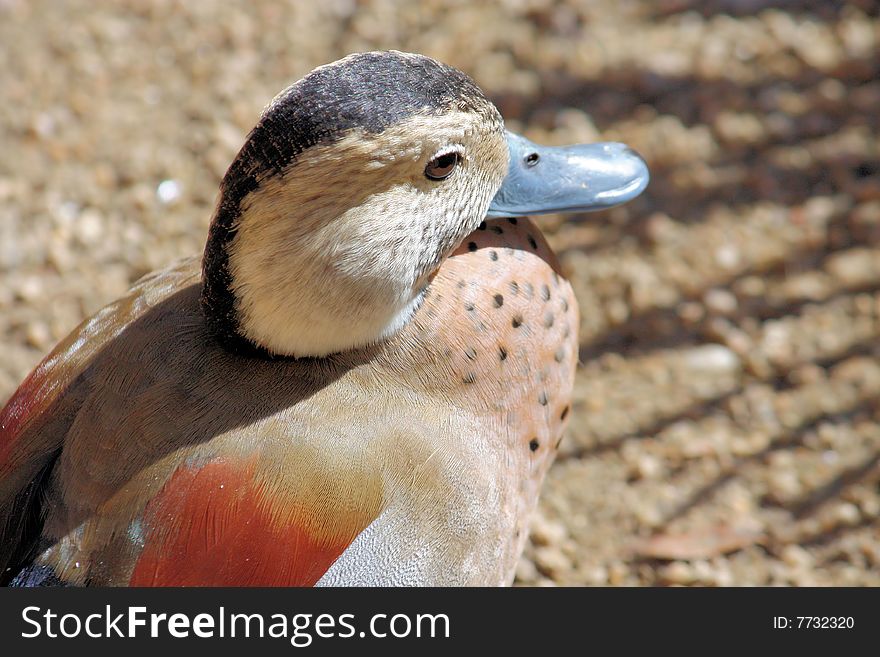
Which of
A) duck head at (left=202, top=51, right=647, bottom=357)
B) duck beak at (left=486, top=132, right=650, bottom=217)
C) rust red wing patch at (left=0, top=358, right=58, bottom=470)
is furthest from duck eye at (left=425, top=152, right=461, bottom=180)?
rust red wing patch at (left=0, top=358, right=58, bottom=470)

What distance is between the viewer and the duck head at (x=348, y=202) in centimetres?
134

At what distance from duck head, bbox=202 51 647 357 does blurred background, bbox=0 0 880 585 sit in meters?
1.05

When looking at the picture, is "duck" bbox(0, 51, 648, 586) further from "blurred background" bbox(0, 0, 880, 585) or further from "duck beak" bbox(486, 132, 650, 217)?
"blurred background" bbox(0, 0, 880, 585)

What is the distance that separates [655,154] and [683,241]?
0.30m

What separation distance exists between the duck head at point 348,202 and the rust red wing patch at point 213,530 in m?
0.23

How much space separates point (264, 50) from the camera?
10.3 ft

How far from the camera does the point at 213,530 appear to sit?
154 centimetres

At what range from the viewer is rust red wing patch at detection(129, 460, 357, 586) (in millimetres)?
1531

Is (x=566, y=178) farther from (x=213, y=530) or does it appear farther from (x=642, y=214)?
(x=642, y=214)

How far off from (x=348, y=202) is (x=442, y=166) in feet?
0.57

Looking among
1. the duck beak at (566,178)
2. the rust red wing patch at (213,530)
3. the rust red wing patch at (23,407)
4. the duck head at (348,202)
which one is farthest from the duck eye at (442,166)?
the rust red wing patch at (23,407)

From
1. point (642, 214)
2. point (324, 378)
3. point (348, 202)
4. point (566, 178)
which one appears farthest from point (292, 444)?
point (642, 214)

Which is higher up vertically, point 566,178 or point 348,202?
point 348,202
